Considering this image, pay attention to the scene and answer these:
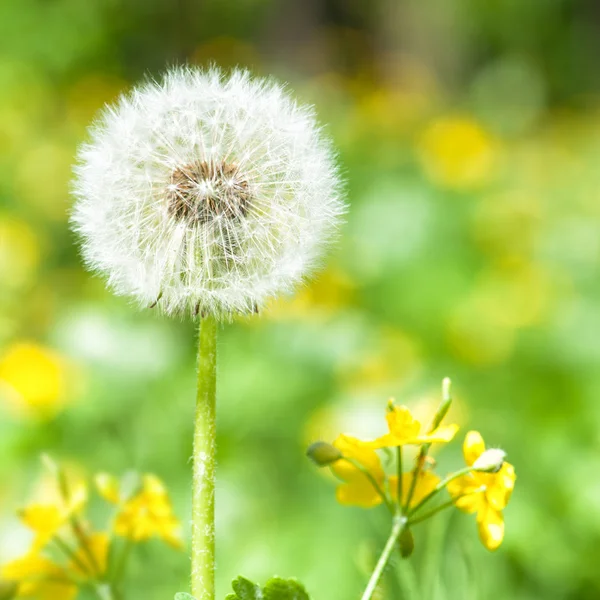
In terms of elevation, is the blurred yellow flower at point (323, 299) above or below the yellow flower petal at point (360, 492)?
above

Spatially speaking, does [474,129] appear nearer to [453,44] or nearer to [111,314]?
[111,314]

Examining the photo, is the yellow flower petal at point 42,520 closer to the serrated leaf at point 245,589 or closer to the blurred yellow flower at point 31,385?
the serrated leaf at point 245,589

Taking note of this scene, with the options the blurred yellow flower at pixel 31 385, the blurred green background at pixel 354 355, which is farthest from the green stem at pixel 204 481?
the blurred yellow flower at pixel 31 385

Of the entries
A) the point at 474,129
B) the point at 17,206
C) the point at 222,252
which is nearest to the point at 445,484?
the point at 222,252

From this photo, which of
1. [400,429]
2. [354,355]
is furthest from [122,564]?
[354,355]

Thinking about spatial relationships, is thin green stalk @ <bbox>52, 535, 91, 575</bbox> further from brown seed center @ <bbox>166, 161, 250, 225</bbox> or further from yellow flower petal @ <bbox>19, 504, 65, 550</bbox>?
brown seed center @ <bbox>166, 161, 250, 225</bbox>

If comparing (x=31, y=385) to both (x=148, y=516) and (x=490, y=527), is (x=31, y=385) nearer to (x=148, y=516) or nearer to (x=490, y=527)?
(x=148, y=516)
